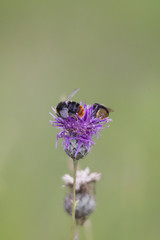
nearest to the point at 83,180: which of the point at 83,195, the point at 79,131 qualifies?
the point at 83,195

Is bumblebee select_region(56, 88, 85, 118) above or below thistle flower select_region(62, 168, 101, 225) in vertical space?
above

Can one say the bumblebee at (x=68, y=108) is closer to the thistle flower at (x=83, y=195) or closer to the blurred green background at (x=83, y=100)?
the thistle flower at (x=83, y=195)

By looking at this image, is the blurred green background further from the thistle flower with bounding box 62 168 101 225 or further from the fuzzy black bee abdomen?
the fuzzy black bee abdomen

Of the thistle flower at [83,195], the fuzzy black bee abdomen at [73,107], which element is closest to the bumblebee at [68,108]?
the fuzzy black bee abdomen at [73,107]

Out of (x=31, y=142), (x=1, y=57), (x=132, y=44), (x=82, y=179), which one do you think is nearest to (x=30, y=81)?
(x=1, y=57)

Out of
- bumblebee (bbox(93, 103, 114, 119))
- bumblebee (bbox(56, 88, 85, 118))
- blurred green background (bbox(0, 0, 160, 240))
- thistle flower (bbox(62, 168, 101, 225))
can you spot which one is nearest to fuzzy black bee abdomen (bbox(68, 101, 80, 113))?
bumblebee (bbox(56, 88, 85, 118))

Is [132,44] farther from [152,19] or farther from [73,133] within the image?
[73,133]

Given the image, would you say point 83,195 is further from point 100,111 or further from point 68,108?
point 68,108
